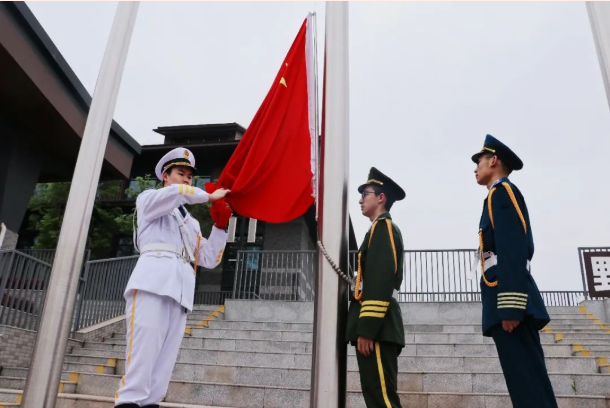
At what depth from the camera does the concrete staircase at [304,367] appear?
4.48 m

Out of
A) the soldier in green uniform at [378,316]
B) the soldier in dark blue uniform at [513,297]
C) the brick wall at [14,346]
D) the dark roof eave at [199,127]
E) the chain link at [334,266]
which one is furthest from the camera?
the dark roof eave at [199,127]

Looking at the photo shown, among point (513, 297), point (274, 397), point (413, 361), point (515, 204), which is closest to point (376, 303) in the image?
point (513, 297)

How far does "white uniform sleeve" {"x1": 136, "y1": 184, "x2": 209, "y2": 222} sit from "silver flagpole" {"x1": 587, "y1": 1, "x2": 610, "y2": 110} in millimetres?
2381

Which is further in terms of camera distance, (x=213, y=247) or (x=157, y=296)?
(x=213, y=247)

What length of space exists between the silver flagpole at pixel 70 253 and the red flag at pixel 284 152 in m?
0.88

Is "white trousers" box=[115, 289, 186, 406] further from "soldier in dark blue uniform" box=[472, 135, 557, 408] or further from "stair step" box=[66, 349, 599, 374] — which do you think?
"stair step" box=[66, 349, 599, 374]

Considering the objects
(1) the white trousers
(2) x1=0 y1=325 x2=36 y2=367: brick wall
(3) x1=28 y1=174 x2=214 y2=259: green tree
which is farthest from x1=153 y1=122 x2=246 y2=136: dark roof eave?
(1) the white trousers

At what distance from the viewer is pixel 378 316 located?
105 inches

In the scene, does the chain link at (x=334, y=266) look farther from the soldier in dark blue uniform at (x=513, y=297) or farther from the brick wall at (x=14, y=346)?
the brick wall at (x=14, y=346)

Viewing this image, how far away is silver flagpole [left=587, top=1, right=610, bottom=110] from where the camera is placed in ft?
9.52

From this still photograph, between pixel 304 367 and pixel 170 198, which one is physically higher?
pixel 170 198

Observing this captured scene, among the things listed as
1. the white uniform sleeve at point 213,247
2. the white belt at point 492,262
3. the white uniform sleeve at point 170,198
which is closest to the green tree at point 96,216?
the white uniform sleeve at point 213,247

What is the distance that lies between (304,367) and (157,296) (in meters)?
3.38

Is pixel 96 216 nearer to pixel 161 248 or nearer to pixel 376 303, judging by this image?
pixel 161 248
